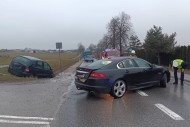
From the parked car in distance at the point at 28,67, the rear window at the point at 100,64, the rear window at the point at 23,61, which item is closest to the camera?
the rear window at the point at 100,64

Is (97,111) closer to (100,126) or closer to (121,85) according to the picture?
(100,126)

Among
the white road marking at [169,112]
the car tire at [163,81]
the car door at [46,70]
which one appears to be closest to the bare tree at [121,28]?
the car door at [46,70]

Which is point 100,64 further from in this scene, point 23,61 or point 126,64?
point 23,61

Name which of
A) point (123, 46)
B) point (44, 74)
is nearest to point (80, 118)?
point (44, 74)

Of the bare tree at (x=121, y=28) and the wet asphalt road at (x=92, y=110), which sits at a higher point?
the bare tree at (x=121, y=28)

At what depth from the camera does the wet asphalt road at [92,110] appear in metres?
7.07

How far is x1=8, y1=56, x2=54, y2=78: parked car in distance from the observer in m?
20.1

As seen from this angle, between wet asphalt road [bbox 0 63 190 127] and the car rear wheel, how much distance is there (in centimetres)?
22

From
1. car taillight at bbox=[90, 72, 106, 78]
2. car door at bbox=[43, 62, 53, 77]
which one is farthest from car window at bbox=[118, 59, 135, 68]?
car door at bbox=[43, 62, 53, 77]

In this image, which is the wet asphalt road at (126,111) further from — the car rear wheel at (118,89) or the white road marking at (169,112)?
the car rear wheel at (118,89)

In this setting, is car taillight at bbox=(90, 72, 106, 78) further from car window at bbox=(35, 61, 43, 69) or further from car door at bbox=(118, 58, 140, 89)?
car window at bbox=(35, 61, 43, 69)

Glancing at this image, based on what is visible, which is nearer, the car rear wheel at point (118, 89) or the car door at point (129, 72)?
the car rear wheel at point (118, 89)

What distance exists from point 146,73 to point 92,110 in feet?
14.4

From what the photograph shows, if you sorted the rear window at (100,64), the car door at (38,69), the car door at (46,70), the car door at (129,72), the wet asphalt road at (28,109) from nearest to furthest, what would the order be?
the wet asphalt road at (28,109)
the rear window at (100,64)
the car door at (129,72)
the car door at (38,69)
the car door at (46,70)
